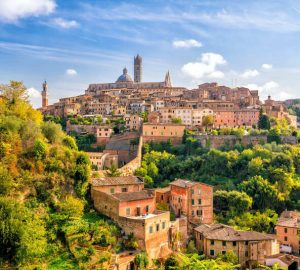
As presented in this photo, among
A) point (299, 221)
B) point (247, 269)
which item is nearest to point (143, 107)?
point (299, 221)

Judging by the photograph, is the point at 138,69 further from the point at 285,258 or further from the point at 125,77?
the point at 285,258

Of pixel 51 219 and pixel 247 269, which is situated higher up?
pixel 51 219

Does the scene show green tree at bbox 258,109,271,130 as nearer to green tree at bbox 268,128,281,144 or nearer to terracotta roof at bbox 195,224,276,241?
green tree at bbox 268,128,281,144

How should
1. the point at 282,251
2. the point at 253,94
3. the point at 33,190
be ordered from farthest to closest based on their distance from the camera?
the point at 253,94, the point at 282,251, the point at 33,190

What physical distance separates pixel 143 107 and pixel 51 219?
46.0m

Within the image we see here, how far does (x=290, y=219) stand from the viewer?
33.6 m

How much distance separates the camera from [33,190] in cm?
2570

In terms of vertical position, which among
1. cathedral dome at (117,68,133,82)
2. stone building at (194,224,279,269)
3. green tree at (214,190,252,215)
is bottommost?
stone building at (194,224,279,269)

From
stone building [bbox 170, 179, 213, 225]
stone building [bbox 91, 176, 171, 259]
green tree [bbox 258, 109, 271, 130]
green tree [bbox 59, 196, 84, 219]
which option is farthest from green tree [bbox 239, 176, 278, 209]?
green tree [bbox 258, 109, 271, 130]

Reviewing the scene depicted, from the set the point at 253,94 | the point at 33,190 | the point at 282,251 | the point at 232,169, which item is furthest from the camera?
the point at 253,94

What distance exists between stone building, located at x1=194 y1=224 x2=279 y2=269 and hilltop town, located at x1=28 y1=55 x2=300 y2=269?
0.07 m

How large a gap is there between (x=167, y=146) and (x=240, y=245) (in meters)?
25.5

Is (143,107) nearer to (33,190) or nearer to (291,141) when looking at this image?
(291,141)

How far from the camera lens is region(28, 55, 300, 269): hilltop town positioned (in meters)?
27.1
